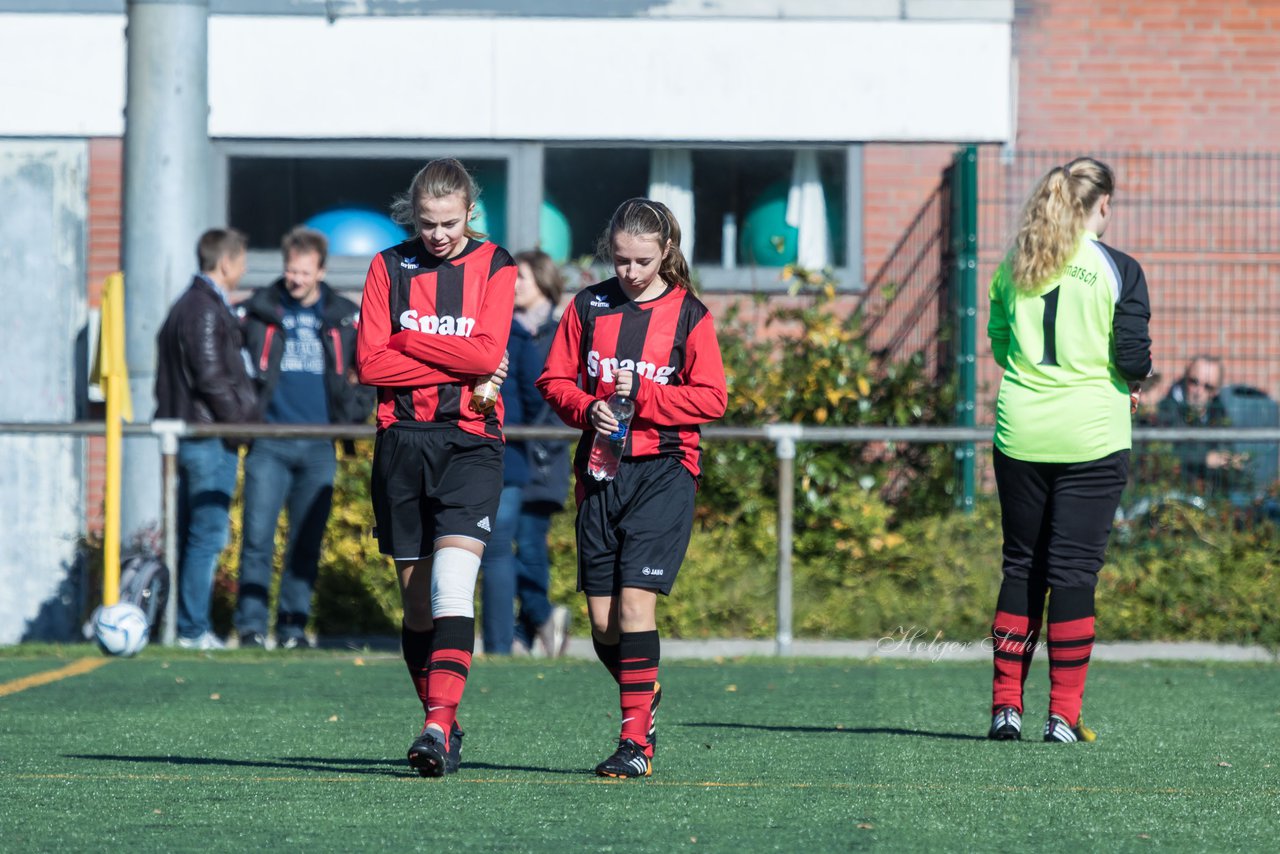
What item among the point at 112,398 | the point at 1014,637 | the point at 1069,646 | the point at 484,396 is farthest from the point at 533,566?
the point at 484,396

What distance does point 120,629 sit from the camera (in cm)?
816

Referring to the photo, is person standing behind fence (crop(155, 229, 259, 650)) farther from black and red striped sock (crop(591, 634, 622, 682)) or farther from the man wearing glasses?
the man wearing glasses

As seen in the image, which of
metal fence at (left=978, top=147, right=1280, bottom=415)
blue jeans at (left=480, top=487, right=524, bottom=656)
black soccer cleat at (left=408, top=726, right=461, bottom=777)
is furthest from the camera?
metal fence at (left=978, top=147, right=1280, bottom=415)

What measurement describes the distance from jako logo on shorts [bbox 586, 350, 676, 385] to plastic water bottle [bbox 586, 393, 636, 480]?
9cm

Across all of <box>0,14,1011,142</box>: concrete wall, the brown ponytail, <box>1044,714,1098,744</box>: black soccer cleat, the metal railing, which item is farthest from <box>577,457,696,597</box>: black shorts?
<box>0,14,1011,142</box>: concrete wall

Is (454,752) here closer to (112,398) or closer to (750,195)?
(112,398)

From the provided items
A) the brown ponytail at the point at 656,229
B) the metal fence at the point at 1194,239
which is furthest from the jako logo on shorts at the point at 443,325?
the metal fence at the point at 1194,239

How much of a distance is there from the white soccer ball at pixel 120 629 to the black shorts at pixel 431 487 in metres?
3.27

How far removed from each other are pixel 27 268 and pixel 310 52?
2276 mm

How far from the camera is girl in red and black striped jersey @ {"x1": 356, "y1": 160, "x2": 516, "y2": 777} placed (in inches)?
204

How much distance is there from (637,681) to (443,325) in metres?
1.12

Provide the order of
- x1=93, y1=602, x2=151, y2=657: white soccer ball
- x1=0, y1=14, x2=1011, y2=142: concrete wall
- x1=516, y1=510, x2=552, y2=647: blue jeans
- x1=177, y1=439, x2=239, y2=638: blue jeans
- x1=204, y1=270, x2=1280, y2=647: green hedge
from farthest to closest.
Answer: x1=0, y1=14, x2=1011, y2=142: concrete wall
x1=204, y1=270, x2=1280, y2=647: green hedge
x1=177, y1=439, x2=239, y2=638: blue jeans
x1=516, y1=510, x2=552, y2=647: blue jeans
x1=93, y1=602, x2=151, y2=657: white soccer ball

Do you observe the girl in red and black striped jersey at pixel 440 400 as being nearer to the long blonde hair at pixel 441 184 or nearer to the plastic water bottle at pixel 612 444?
the long blonde hair at pixel 441 184

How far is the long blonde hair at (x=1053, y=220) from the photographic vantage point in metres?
5.93
